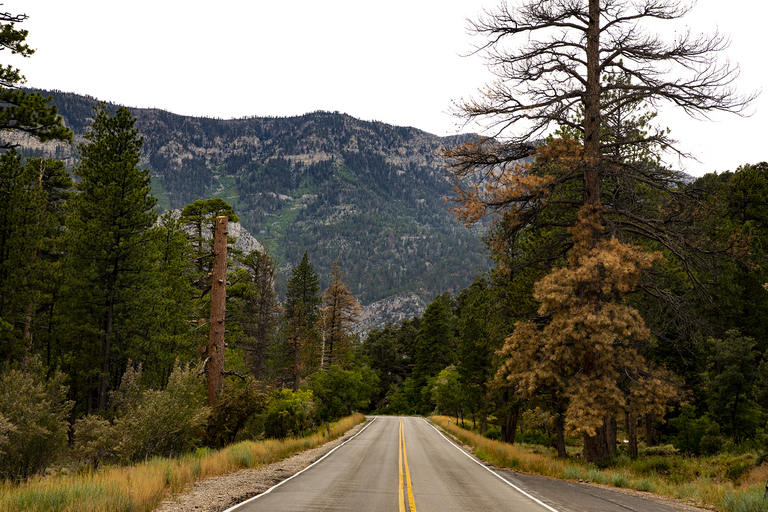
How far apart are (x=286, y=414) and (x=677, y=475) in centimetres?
1570

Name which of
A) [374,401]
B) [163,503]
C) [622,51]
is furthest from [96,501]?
[374,401]

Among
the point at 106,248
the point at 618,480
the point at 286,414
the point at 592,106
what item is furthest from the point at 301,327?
the point at 592,106

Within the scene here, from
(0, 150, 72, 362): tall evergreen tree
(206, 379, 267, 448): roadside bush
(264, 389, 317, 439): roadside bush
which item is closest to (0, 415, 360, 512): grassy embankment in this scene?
(206, 379, 267, 448): roadside bush

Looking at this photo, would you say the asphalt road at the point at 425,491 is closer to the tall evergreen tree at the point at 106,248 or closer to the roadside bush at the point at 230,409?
the roadside bush at the point at 230,409

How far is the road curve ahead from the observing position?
29.6 feet

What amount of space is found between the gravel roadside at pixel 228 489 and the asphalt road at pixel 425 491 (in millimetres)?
380

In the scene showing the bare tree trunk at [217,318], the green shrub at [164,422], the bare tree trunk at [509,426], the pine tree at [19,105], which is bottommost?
the bare tree trunk at [509,426]

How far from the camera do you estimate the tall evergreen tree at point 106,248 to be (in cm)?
2256

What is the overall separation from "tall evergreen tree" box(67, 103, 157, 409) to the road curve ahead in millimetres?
12988

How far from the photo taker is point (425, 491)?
36.6 feet

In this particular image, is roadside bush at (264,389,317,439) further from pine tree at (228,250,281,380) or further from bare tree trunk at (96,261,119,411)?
pine tree at (228,250,281,380)

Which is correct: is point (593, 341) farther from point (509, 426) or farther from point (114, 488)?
point (509, 426)

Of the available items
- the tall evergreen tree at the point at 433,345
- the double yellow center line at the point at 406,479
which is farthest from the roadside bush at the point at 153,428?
the tall evergreen tree at the point at 433,345

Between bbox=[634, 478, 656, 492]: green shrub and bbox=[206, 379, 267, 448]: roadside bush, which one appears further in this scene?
bbox=[206, 379, 267, 448]: roadside bush
